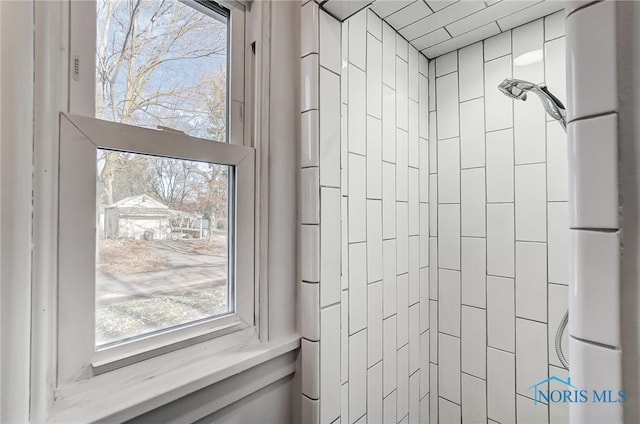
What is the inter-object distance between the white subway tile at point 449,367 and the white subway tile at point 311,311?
3.11ft

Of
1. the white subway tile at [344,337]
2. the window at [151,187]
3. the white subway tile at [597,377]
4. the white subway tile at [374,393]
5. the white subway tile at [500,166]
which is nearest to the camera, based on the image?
the white subway tile at [597,377]

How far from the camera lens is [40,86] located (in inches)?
20.1

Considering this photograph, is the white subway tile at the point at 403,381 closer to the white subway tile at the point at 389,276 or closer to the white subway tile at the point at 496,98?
the white subway tile at the point at 389,276

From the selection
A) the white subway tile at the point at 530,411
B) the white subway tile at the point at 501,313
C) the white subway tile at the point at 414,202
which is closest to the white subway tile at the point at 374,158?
the white subway tile at the point at 414,202

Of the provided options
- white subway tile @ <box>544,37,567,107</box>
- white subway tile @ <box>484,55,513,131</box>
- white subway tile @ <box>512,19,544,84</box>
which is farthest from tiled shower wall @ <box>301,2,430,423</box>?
white subway tile @ <box>544,37,567,107</box>

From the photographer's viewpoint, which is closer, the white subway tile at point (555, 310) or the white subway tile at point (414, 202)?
the white subway tile at point (555, 310)

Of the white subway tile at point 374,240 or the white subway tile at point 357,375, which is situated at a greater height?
the white subway tile at point 374,240

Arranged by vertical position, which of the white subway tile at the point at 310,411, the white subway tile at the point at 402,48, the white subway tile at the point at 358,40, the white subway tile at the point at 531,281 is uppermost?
the white subway tile at the point at 402,48

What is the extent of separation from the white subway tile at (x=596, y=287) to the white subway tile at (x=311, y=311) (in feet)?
1.81

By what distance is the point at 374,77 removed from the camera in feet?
3.90

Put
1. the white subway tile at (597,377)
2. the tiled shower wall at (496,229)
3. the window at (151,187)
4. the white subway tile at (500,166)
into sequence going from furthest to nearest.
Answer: the white subway tile at (500,166)
the tiled shower wall at (496,229)
the window at (151,187)
the white subway tile at (597,377)

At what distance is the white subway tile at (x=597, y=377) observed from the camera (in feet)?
1.36

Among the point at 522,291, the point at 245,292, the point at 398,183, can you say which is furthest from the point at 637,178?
the point at 522,291

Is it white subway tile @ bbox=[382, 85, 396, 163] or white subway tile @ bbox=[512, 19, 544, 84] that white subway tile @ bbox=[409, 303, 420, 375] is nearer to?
white subway tile @ bbox=[382, 85, 396, 163]
